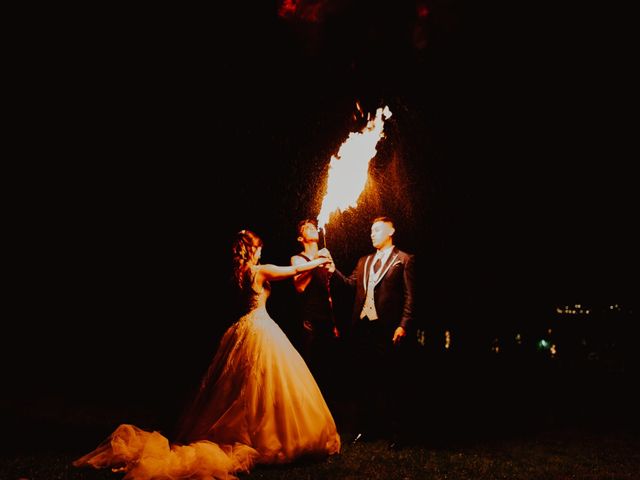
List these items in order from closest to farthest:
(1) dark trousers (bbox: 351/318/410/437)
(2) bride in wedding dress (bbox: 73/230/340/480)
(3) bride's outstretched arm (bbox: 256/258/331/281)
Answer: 1. (2) bride in wedding dress (bbox: 73/230/340/480)
2. (3) bride's outstretched arm (bbox: 256/258/331/281)
3. (1) dark trousers (bbox: 351/318/410/437)

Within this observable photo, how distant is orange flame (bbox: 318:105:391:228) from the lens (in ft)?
19.4

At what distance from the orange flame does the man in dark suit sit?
514 millimetres

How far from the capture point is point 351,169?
6234mm

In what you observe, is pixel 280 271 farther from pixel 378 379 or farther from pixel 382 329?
pixel 378 379

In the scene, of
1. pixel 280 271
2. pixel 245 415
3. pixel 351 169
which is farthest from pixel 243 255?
pixel 351 169

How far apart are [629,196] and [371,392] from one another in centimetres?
852

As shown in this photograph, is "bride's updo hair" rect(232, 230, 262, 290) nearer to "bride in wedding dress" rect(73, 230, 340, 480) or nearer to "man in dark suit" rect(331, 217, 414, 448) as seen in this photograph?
"bride in wedding dress" rect(73, 230, 340, 480)

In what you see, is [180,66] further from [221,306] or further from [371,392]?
[371,392]

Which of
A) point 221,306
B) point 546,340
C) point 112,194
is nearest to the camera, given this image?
point 112,194

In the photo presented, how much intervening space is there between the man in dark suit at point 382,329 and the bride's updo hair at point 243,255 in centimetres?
150

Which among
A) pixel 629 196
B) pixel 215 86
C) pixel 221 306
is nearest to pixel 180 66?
pixel 215 86

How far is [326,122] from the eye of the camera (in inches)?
387

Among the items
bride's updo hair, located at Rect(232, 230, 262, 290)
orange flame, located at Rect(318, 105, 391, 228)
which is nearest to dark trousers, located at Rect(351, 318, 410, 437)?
orange flame, located at Rect(318, 105, 391, 228)

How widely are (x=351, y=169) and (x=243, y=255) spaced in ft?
5.84
